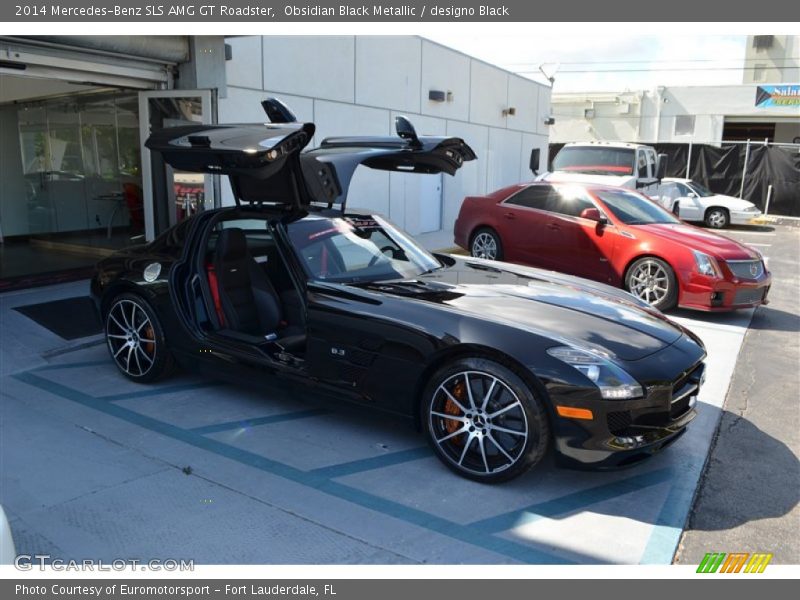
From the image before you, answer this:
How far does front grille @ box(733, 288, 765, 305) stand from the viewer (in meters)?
7.41

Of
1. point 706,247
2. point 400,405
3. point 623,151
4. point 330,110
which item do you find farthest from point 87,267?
point 623,151

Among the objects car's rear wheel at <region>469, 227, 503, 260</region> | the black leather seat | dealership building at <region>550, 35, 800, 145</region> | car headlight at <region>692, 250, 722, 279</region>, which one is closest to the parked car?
car's rear wheel at <region>469, 227, 503, 260</region>

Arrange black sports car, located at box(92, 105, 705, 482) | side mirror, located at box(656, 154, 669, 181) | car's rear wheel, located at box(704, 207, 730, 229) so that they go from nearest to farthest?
black sports car, located at box(92, 105, 705, 482), side mirror, located at box(656, 154, 669, 181), car's rear wheel, located at box(704, 207, 730, 229)

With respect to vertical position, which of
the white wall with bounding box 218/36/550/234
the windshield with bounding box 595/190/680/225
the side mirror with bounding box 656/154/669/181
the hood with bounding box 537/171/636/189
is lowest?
the windshield with bounding box 595/190/680/225

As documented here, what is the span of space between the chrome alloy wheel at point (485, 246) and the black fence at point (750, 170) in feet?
51.8

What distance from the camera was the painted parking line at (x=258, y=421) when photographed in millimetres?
4434

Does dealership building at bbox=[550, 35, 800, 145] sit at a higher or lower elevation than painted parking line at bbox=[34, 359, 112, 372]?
higher

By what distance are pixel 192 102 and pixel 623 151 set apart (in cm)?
924

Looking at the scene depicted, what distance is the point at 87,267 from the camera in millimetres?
9438

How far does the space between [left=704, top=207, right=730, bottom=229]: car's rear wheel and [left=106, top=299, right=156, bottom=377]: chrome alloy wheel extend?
57.8 feet

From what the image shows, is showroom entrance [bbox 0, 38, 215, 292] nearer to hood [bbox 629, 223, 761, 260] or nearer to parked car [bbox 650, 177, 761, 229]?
hood [bbox 629, 223, 761, 260]

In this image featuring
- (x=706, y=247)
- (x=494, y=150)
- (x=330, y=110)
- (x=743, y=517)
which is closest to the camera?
(x=743, y=517)

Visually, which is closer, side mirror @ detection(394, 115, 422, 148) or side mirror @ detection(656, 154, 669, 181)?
side mirror @ detection(394, 115, 422, 148)

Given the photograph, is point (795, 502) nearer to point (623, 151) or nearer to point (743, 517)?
point (743, 517)
